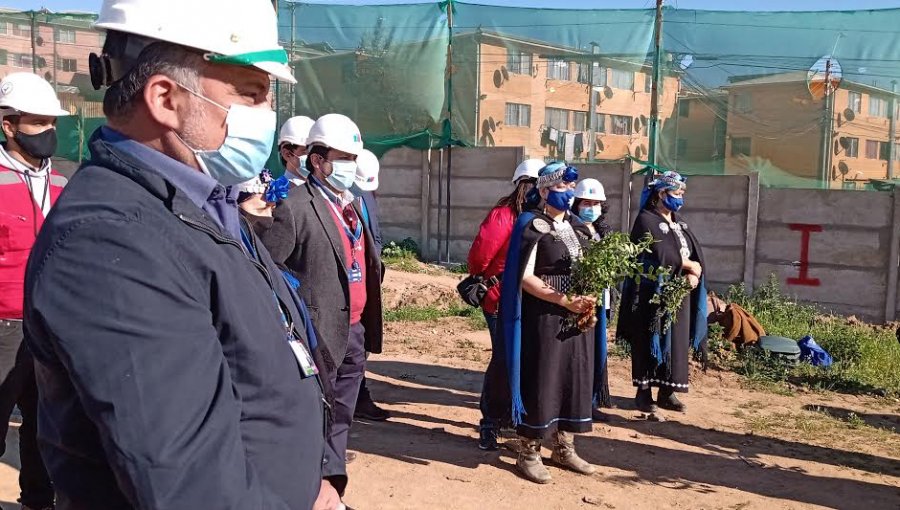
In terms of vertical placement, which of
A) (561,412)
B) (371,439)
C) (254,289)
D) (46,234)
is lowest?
(371,439)

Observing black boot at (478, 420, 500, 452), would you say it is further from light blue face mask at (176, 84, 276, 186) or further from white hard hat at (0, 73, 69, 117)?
light blue face mask at (176, 84, 276, 186)

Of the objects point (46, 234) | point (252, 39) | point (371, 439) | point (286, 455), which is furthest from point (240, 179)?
point (371, 439)

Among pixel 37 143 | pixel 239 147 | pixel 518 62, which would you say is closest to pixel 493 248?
pixel 37 143

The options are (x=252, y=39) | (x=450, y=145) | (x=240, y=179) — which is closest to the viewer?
(x=252, y=39)

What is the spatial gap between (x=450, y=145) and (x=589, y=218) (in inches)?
266

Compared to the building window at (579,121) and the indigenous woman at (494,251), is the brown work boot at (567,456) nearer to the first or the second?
the indigenous woman at (494,251)

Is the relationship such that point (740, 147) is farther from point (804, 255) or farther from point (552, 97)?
point (552, 97)

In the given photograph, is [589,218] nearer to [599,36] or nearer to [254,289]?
[254,289]

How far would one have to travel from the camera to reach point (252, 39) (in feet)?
5.10

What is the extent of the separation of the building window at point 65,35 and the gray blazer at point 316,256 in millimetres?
14336

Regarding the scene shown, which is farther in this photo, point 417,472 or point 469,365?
point 469,365

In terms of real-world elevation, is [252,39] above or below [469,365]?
above

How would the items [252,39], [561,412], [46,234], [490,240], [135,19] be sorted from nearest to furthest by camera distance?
1. [46,234]
2. [135,19]
3. [252,39]
4. [561,412]
5. [490,240]

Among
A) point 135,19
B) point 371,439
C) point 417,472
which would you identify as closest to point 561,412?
point 417,472
